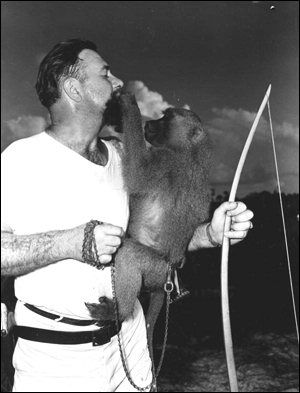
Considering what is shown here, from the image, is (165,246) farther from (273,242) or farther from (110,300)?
(273,242)

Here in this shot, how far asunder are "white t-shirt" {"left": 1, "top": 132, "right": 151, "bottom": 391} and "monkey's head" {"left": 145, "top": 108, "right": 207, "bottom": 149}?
0.51m

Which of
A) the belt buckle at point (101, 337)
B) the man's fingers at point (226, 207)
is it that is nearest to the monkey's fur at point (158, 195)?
the belt buckle at point (101, 337)

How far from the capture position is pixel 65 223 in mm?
1445

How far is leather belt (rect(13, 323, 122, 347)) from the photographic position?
163 cm

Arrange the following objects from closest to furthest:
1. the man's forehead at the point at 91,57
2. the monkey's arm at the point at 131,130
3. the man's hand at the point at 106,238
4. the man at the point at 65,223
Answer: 1. the man's hand at the point at 106,238
2. the man at the point at 65,223
3. the man's forehead at the point at 91,57
4. the monkey's arm at the point at 131,130

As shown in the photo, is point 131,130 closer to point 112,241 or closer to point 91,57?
point 91,57

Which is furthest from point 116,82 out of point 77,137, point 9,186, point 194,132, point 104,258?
point 194,132

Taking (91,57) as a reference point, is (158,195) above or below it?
below

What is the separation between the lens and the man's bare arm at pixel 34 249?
1317 mm

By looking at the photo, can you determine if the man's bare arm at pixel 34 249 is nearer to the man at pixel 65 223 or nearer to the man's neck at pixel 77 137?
the man at pixel 65 223

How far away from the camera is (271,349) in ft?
18.0

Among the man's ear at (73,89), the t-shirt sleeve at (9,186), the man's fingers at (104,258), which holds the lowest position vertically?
the man's fingers at (104,258)

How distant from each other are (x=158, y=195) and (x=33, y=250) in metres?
0.93

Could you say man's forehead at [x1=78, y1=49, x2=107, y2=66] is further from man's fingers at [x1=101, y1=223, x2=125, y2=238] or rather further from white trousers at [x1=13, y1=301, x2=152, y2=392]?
white trousers at [x1=13, y1=301, x2=152, y2=392]
